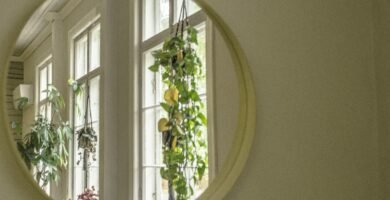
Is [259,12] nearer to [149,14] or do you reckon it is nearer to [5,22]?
[149,14]

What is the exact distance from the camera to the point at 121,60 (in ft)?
3.97

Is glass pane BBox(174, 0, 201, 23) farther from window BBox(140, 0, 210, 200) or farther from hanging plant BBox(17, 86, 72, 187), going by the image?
hanging plant BBox(17, 86, 72, 187)

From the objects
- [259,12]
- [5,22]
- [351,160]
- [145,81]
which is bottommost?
[351,160]

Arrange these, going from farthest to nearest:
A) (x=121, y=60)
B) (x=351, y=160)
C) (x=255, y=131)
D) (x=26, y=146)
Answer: (x=351, y=160) < (x=255, y=131) < (x=121, y=60) < (x=26, y=146)

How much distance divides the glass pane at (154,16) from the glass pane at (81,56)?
17 centimetres

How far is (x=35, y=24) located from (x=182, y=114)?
17.3 inches

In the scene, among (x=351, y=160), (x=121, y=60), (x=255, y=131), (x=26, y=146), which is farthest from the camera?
(x=351, y=160)

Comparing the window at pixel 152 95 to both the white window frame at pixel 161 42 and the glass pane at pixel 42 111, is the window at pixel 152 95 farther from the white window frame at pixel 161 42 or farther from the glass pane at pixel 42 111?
the glass pane at pixel 42 111

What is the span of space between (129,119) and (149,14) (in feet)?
0.93

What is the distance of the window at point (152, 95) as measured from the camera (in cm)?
122

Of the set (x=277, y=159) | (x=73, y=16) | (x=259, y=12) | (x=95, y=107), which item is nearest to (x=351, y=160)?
(x=277, y=159)

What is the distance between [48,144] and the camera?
43.4 inches

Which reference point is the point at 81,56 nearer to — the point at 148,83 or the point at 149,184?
the point at 148,83

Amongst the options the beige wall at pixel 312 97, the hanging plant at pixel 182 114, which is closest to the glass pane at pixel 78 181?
the hanging plant at pixel 182 114
